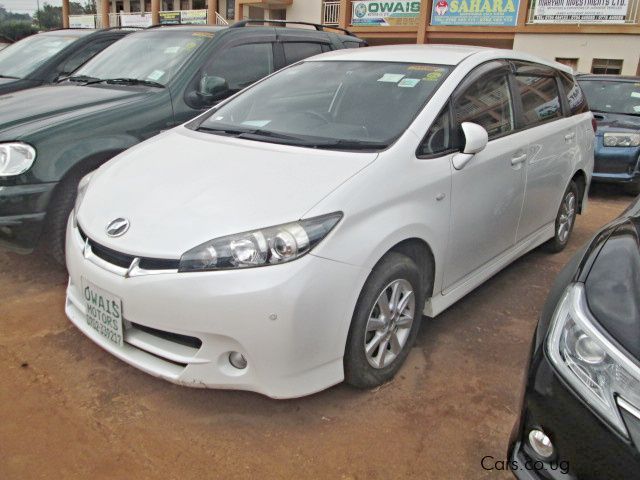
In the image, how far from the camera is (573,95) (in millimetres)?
4680

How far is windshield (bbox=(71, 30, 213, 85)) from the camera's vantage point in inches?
181

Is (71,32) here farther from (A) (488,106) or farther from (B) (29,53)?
(A) (488,106)

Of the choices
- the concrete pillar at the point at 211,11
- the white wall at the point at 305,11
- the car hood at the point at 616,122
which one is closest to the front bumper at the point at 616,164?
the car hood at the point at 616,122

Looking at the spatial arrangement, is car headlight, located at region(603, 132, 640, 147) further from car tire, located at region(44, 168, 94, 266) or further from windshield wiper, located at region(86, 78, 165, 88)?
car tire, located at region(44, 168, 94, 266)

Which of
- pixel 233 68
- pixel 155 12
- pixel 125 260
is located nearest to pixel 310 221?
pixel 125 260

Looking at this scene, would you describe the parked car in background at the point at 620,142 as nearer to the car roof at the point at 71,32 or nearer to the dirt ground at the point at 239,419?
the dirt ground at the point at 239,419

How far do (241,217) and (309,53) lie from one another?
3.75m

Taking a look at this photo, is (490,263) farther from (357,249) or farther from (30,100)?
(30,100)

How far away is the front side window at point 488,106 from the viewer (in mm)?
3154

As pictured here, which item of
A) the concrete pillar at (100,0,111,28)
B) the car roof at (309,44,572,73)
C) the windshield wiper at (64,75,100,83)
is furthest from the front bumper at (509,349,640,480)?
the concrete pillar at (100,0,111,28)

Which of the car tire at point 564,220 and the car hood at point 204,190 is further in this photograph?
the car tire at point 564,220

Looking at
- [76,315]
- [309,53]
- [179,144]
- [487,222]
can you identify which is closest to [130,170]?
[179,144]

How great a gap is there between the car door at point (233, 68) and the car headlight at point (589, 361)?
11.1ft

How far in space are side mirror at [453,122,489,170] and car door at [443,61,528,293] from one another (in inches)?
2.0
